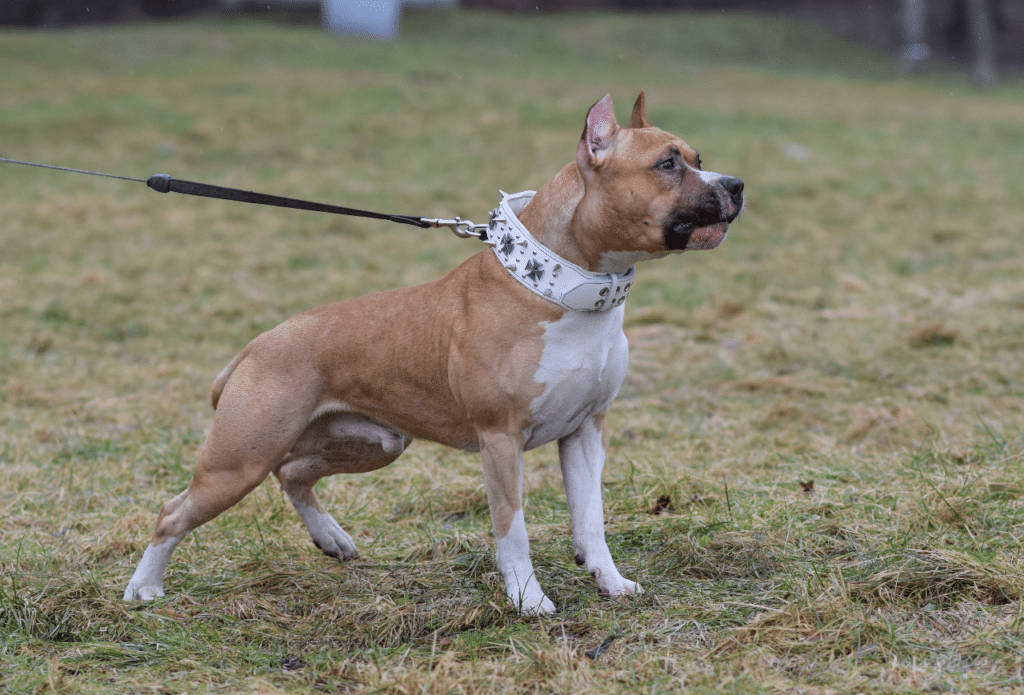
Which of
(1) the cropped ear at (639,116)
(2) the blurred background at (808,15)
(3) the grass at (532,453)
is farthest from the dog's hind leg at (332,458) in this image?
(2) the blurred background at (808,15)

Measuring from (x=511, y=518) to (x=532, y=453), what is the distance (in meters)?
2.09

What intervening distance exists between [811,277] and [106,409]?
6.05 metres

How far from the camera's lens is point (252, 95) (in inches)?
650

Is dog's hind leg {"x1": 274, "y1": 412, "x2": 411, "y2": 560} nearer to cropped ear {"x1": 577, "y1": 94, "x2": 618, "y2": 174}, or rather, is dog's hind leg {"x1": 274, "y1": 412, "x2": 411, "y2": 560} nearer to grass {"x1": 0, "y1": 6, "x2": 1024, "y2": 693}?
grass {"x1": 0, "y1": 6, "x2": 1024, "y2": 693}

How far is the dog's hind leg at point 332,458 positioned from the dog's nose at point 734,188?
1.46 meters

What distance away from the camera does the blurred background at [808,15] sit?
22.5 m

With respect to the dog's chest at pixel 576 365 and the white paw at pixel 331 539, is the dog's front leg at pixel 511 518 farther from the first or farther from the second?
the white paw at pixel 331 539

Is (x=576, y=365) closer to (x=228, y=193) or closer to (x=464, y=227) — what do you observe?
(x=464, y=227)

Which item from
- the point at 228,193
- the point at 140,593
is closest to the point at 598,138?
the point at 228,193

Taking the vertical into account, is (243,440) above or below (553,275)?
below

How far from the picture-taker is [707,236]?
10.3 feet

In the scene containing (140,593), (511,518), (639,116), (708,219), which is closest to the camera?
(708,219)

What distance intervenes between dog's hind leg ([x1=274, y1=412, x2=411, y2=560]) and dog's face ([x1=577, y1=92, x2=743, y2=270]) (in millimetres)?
1095

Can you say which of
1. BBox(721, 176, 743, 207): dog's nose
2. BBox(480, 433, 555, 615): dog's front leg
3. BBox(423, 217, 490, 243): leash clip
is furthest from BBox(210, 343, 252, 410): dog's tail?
BBox(721, 176, 743, 207): dog's nose
